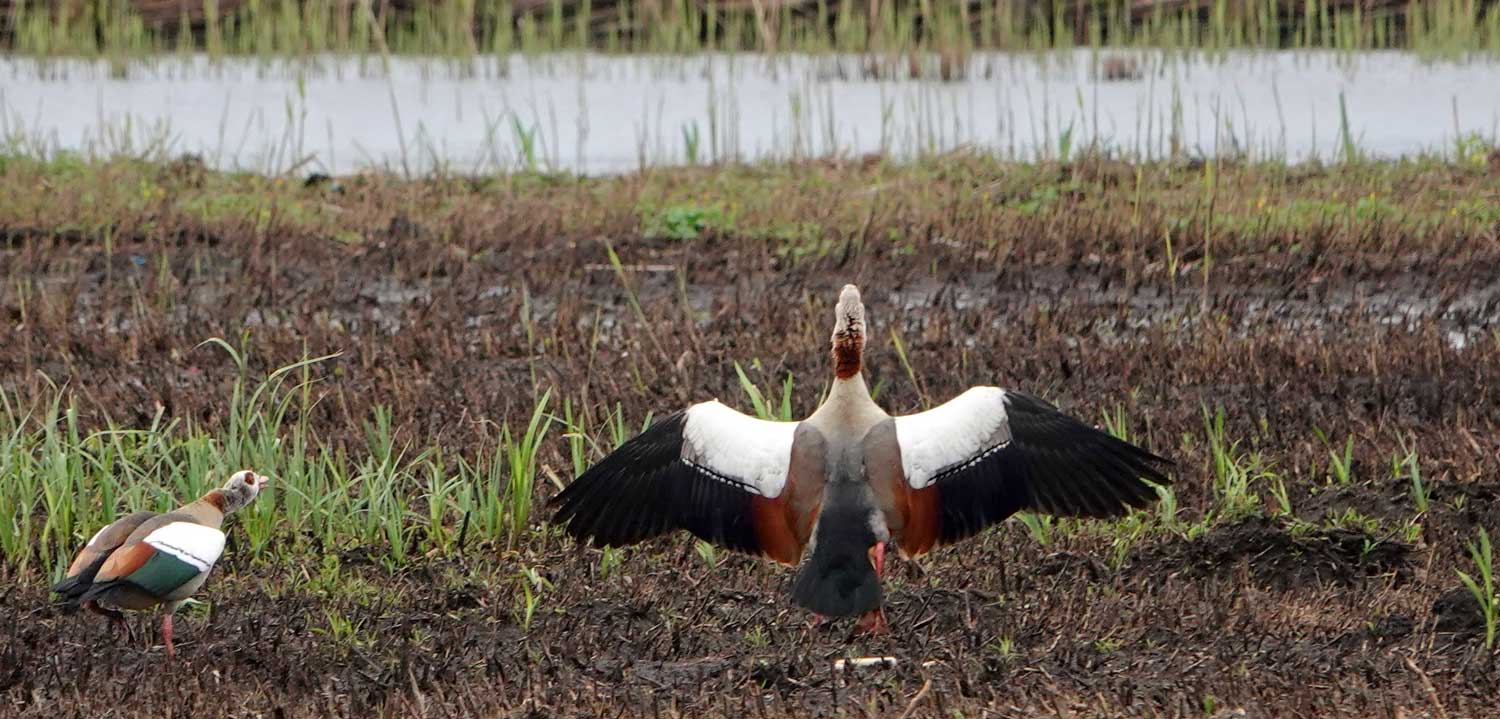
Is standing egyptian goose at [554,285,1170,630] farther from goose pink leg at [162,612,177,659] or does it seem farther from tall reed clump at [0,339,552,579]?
goose pink leg at [162,612,177,659]

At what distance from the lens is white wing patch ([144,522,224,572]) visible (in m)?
4.36

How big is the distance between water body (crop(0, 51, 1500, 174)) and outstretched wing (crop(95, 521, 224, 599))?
6909 mm

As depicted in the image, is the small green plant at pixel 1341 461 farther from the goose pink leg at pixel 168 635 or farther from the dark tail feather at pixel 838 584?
the goose pink leg at pixel 168 635

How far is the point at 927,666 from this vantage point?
173 inches

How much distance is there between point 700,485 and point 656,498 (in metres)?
0.14

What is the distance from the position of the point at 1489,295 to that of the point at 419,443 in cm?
478

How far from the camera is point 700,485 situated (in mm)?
4785

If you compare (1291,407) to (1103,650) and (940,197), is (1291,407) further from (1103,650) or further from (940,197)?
(940,197)

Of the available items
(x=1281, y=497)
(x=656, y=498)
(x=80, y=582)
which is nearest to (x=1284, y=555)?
(x=1281, y=497)

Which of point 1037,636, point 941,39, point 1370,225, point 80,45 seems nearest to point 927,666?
point 1037,636

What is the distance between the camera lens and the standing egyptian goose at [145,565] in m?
4.30

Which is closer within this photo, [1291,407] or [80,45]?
[1291,407]

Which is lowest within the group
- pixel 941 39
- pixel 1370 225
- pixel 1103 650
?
pixel 1103 650

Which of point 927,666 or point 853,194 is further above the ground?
point 853,194
